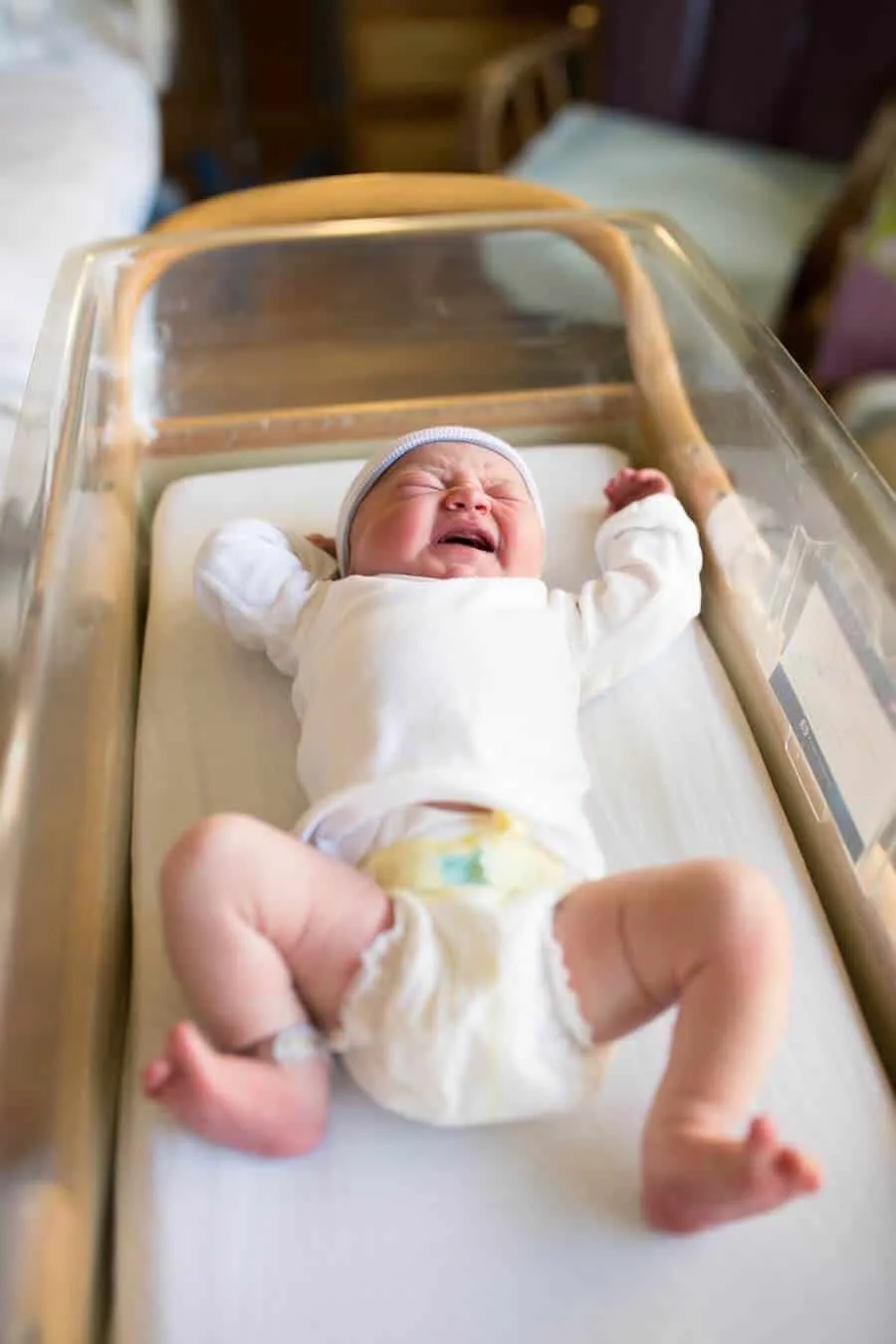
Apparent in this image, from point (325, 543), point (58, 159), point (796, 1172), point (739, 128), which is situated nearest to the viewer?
point (796, 1172)

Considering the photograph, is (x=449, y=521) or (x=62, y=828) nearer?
(x=62, y=828)

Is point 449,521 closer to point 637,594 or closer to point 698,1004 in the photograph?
point 637,594

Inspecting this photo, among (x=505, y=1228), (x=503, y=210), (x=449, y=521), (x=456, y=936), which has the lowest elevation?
(x=505, y=1228)

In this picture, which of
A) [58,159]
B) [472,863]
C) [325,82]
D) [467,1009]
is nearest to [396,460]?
[472,863]

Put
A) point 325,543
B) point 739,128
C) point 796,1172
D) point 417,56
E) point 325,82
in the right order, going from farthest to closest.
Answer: point 325,82 < point 417,56 < point 739,128 < point 325,543 < point 796,1172

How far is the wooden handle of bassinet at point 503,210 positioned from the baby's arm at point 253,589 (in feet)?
1.02

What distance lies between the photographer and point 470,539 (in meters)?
0.96

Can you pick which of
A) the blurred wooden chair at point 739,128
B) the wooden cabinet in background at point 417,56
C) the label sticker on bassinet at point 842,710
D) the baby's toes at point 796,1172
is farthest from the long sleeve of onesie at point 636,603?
the wooden cabinet in background at point 417,56

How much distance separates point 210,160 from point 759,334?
1.90 metres

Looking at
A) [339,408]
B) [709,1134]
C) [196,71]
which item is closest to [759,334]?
[339,408]

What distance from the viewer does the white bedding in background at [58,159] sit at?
4.45 ft

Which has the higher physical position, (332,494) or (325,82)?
(325,82)

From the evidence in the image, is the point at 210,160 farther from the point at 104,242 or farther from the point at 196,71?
the point at 104,242

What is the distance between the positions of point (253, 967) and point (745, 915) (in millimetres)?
304
